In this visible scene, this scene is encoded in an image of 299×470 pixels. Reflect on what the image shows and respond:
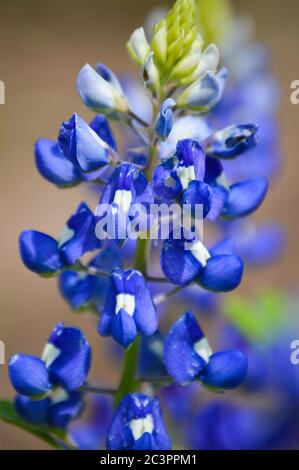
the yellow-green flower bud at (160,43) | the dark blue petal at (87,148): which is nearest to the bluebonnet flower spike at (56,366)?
the dark blue petal at (87,148)

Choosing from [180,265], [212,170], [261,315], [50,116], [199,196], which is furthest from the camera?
[50,116]

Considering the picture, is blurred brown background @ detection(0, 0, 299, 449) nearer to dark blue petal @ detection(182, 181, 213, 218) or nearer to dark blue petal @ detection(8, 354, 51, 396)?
dark blue petal @ detection(8, 354, 51, 396)

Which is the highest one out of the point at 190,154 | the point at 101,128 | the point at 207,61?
the point at 207,61

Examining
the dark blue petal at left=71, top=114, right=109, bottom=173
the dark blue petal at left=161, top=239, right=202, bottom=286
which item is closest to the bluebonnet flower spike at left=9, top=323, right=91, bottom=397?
the dark blue petal at left=161, top=239, right=202, bottom=286

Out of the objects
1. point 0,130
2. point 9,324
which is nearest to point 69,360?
point 9,324

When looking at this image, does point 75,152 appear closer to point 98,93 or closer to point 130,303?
point 98,93

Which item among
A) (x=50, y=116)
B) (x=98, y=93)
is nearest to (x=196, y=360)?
(x=98, y=93)

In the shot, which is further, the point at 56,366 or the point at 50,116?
the point at 50,116

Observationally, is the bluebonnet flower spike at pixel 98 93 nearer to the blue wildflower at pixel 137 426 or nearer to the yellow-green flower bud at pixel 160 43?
the yellow-green flower bud at pixel 160 43
